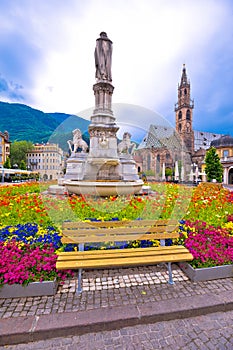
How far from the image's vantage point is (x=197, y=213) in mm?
6555

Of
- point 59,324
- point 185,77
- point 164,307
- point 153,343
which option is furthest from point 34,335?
→ point 185,77

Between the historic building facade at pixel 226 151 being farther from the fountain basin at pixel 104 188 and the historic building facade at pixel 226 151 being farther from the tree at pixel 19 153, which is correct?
the tree at pixel 19 153

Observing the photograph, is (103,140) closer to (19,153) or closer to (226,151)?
(226,151)

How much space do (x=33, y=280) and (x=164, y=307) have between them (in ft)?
6.60

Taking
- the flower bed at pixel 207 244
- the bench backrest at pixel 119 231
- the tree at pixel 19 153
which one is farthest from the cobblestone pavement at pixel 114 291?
the tree at pixel 19 153

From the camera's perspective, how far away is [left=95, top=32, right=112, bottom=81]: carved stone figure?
13.8 meters

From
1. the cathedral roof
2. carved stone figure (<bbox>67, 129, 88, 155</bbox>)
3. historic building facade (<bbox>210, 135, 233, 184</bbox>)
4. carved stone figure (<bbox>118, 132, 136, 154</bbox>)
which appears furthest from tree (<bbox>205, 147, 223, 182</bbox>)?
carved stone figure (<bbox>67, 129, 88, 155</bbox>)

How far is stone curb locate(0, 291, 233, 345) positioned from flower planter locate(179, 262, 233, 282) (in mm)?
441

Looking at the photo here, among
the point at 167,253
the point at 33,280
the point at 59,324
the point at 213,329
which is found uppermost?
the point at 167,253

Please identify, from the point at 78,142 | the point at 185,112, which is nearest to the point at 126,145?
the point at 78,142

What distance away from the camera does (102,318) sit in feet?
7.95

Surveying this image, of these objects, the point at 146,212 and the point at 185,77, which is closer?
the point at 146,212

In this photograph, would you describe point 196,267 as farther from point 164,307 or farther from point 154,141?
point 154,141

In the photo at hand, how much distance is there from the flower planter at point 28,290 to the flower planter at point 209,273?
7.91 feet
